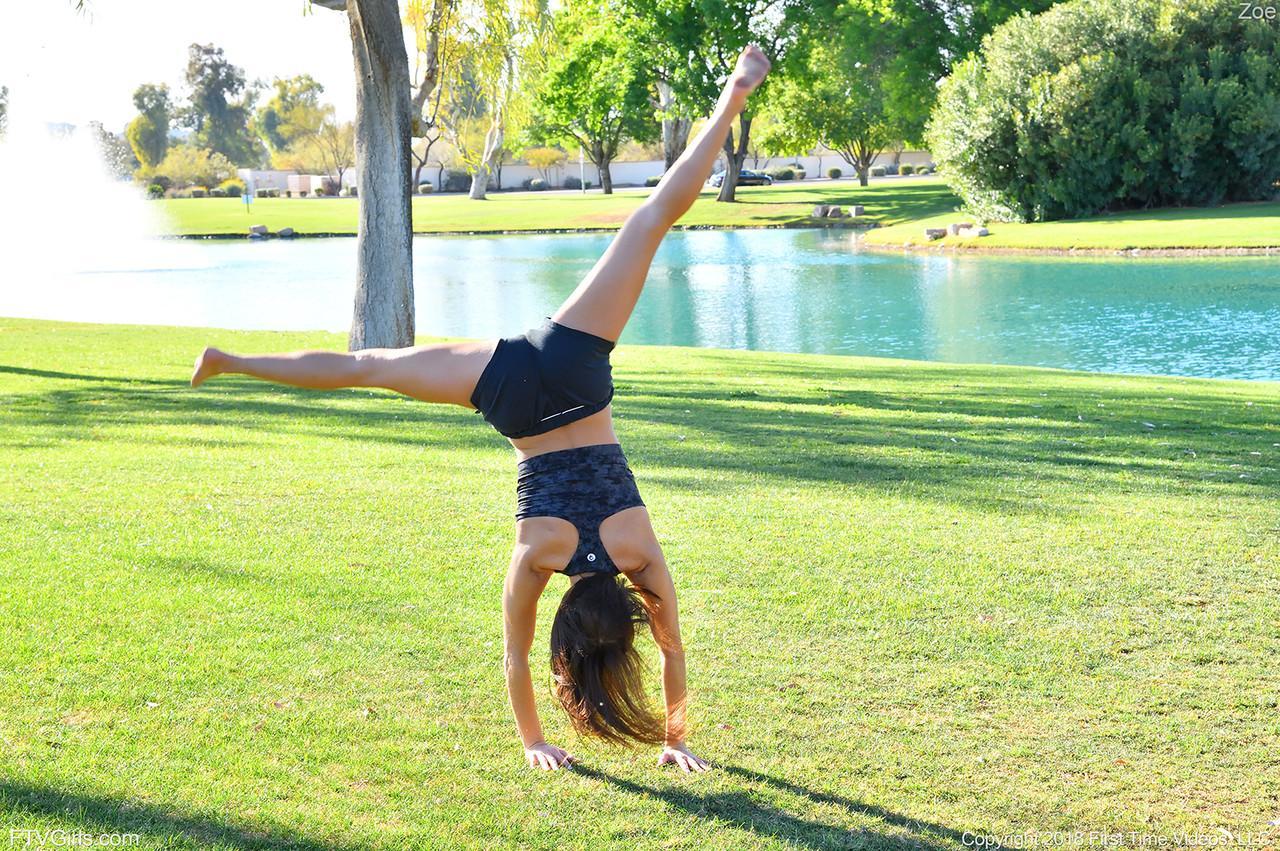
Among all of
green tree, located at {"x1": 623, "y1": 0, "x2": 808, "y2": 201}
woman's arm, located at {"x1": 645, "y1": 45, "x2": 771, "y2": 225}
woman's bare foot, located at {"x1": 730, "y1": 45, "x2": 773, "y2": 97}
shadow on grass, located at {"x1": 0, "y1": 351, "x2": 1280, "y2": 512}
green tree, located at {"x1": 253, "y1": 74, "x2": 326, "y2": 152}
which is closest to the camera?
woman's arm, located at {"x1": 645, "y1": 45, "x2": 771, "y2": 225}

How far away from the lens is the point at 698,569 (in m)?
5.97

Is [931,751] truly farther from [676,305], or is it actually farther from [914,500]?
[676,305]

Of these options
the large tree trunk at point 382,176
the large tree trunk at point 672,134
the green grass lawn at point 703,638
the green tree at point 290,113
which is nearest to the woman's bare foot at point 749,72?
the green grass lawn at point 703,638

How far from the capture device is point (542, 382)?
143 inches

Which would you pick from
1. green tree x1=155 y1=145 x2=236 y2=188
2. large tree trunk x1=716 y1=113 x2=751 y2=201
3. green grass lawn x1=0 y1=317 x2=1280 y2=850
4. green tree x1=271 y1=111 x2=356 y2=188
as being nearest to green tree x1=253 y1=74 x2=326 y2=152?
green tree x1=271 y1=111 x2=356 y2=188

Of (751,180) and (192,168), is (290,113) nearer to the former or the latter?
(192,168)

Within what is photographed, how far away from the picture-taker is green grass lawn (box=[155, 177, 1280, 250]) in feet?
116

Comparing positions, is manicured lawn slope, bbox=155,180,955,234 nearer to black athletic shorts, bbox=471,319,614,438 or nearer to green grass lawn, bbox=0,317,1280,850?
green grass lawn, bbox=0,317,1280,850

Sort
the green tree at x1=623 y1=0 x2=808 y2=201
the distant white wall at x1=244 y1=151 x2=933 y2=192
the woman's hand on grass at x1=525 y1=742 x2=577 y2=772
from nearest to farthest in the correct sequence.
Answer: the woman's hand on grass at x1=525 y1=742 x2=577 y2=772 → the green tree at x1=623 y1=0 x2=808 y2=201 → the distant white wall at x1=244 y1=151 x2=933 y2=192

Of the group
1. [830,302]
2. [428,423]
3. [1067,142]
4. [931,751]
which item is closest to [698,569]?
[931,751]

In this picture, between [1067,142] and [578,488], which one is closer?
[578,488]

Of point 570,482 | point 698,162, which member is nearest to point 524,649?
point 570,482

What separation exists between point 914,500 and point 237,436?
5.36 metres

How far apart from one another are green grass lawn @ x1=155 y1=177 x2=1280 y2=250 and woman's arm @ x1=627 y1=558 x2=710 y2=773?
3353 centimetres
